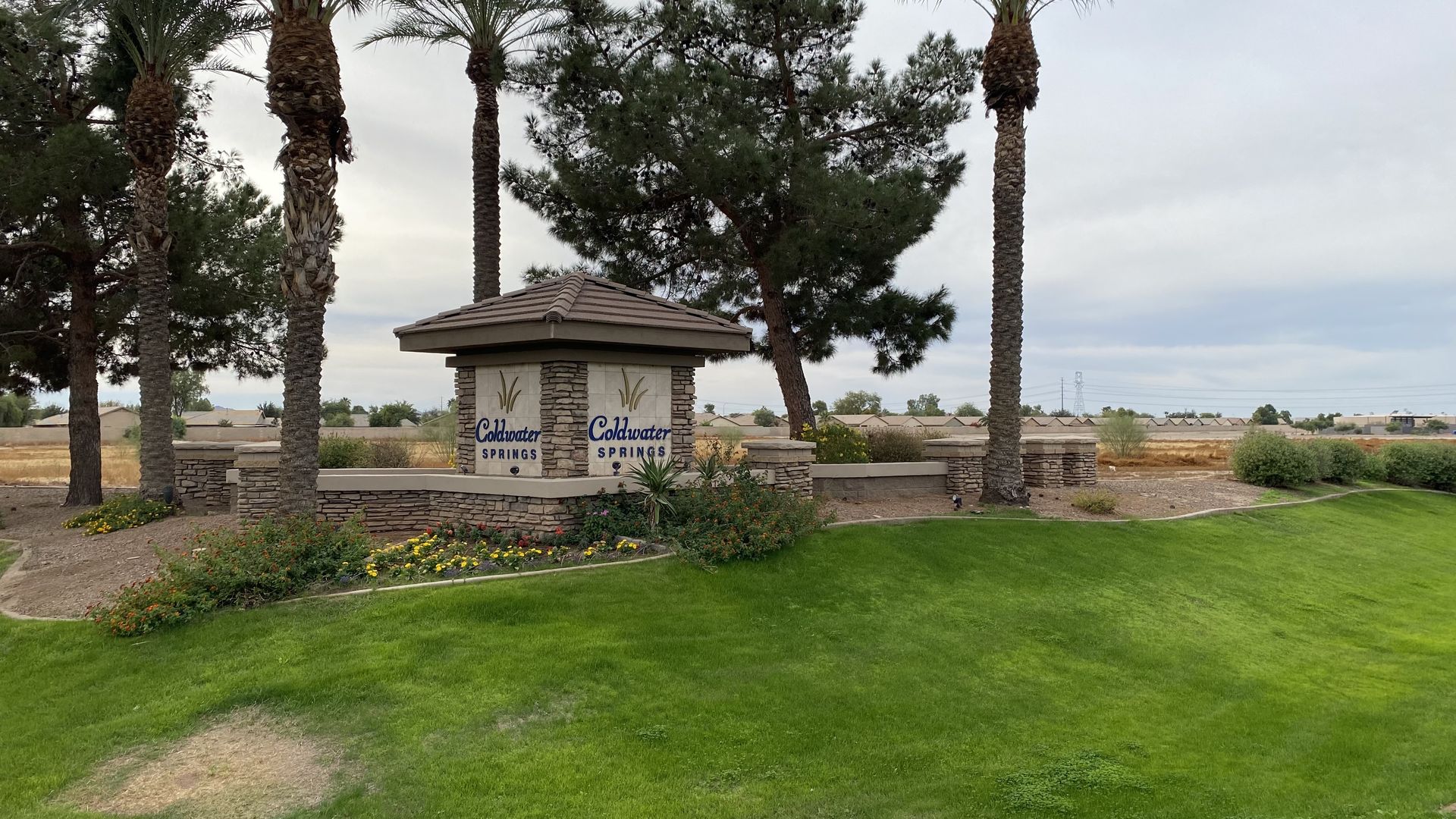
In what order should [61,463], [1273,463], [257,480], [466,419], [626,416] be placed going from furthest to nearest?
1. [61,463]
2. [1273,463]
3. [466,419]
4. [257,480]
5. [626,416]

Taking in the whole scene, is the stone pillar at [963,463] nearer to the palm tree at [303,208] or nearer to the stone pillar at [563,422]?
the stone pillar at [563,422]

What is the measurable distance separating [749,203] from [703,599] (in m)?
12.4

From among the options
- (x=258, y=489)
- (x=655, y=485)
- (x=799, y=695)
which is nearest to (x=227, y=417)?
(x=258, y=489)

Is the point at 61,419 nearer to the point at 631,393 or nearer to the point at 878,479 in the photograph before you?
the point at 631,393

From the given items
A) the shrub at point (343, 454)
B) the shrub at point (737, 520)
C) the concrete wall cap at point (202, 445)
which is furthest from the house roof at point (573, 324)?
the concrete wall cap at point (202, 445)

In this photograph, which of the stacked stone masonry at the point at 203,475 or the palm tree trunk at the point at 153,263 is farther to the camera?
the stacked stone masonry at the point at 203,475

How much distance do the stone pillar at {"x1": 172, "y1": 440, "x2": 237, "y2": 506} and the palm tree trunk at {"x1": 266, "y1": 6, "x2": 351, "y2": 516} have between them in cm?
685

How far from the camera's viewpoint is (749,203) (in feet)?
67.1

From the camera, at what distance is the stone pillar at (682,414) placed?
14.2 meters

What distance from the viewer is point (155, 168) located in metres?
17.4

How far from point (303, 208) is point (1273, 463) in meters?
23.1

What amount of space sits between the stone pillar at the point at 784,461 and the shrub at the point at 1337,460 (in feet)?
55.7

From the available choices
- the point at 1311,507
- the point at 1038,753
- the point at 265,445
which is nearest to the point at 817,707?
the point at 1038,753

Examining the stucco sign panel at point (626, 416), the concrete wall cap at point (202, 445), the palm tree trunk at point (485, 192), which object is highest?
the palm tree trunk at point (485, 192)
